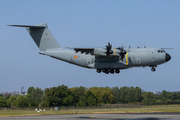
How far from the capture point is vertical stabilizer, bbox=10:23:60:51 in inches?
1823

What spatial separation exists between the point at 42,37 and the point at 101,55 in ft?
40.1

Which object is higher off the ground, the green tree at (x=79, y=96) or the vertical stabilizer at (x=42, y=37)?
the vertical stabilizer at (x=42, y=37)

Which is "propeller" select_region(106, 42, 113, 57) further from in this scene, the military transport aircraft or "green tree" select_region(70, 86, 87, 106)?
"green tree" select_region(70, 86, 87, 106)

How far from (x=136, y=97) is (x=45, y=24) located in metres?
73.7

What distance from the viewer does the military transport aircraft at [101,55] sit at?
39156 millimetres

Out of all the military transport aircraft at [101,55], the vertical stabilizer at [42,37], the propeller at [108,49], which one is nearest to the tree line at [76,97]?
the vertical stabilizer at [42,37]

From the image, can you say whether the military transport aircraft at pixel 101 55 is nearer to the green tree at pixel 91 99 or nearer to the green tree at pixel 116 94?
the green tree at pixel 91 99

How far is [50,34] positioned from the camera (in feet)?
154

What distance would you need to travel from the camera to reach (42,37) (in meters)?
46.6

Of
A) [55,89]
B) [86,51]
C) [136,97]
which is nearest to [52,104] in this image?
[55,89]

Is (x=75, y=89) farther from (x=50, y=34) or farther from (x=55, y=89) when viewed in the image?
Answer: (x=50, y=34)

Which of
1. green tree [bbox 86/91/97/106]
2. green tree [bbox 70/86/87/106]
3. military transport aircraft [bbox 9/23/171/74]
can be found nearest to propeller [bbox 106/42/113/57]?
military transport aircraft [bbox 9/23/171/74]

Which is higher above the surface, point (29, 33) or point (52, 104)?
point (29, 33)

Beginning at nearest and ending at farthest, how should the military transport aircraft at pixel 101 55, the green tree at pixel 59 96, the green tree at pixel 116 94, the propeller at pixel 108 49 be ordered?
the military transport aircraft at pixel 101 55, the propeller at pixel 108 49, the green tree at pixel 59 96, the green tree at pixel 116 94
